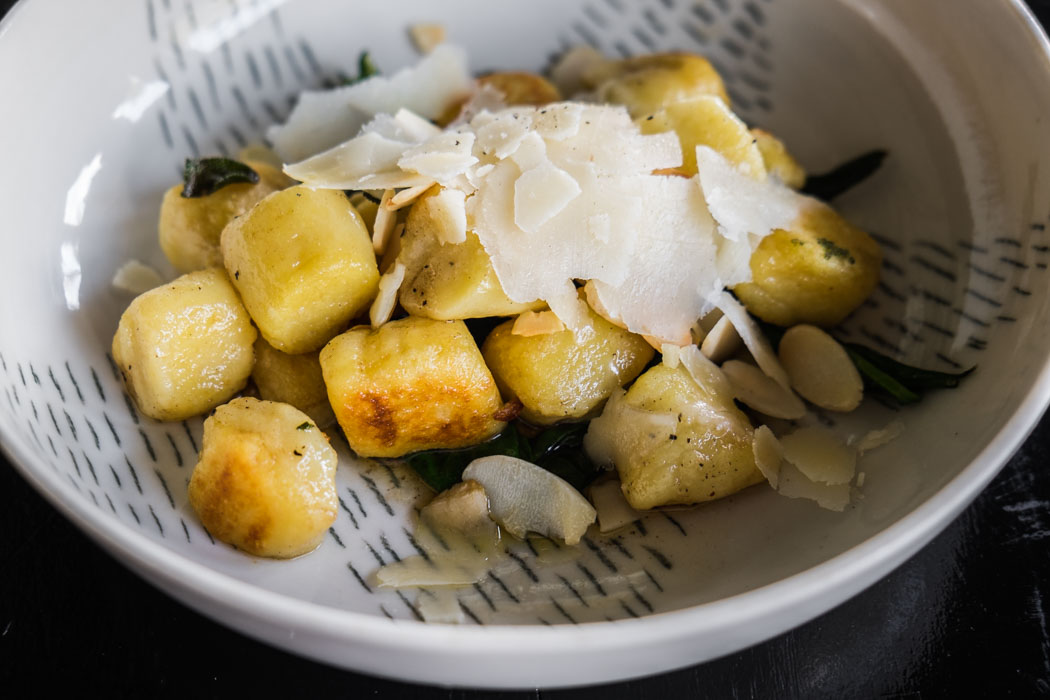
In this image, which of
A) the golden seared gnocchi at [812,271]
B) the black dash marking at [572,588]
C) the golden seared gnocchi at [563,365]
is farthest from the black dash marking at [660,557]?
the golden seared gnocchi at [812,271]

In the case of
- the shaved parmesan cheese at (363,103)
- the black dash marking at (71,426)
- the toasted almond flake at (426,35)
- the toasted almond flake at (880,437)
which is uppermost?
the toasted almond flake at (426,35)

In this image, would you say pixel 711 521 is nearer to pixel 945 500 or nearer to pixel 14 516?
pixel 945 500

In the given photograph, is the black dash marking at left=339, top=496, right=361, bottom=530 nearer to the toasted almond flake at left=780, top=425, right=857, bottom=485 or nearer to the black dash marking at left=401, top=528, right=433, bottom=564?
the black dash marking at left=401, top=528, right=433, bottom=564

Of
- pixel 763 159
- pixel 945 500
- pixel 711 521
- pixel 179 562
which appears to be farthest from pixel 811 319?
pixel 179 562

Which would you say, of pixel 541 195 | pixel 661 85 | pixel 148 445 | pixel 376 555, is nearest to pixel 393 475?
pixel 376 555

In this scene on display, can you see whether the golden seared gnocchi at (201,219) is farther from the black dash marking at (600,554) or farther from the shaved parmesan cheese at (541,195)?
the black dash marking at (600,554)

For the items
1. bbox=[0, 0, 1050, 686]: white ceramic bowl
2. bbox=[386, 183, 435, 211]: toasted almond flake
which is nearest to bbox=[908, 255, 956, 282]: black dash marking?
bbox=[0, 0, 1050, 686]: white ceramic bowl
